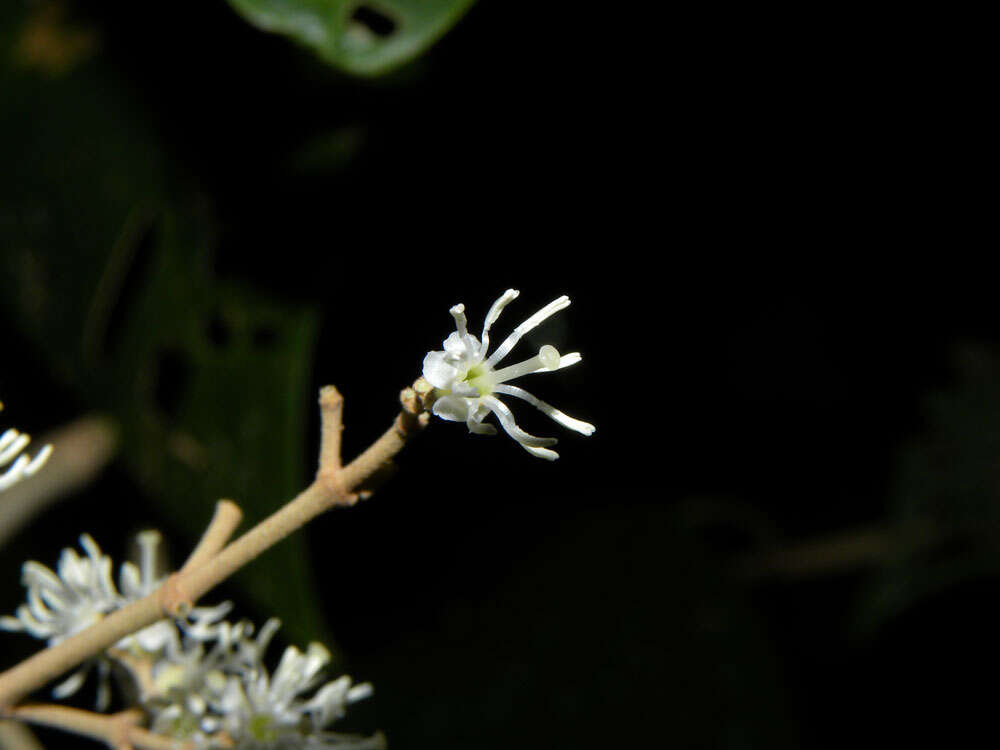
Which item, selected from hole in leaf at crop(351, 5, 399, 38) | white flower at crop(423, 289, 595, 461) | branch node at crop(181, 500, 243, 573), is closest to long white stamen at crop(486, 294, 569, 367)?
white flower at crop(423, 289, 595, 461)

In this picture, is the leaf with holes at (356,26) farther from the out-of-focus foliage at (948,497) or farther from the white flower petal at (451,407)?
the out-of-focus foliage at (948,497)

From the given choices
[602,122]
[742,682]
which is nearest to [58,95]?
[602,122]

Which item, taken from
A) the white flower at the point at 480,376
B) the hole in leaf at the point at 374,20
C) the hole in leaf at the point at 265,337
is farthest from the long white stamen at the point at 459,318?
the hole in leaf at the point at 265,337

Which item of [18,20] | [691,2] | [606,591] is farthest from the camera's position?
[606,591]

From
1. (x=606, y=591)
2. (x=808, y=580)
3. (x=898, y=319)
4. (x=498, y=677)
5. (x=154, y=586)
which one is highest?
(x=898, y=319)

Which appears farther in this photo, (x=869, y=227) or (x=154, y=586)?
(x=869, y=227)

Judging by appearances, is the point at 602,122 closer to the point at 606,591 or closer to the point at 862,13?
the point at 862,13

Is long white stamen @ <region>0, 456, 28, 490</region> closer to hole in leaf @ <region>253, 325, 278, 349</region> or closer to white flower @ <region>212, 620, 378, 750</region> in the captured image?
white flower @ <region>212, 620, 378, 750</region>
